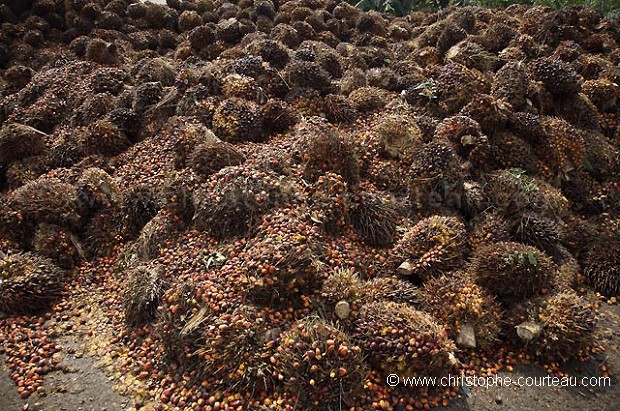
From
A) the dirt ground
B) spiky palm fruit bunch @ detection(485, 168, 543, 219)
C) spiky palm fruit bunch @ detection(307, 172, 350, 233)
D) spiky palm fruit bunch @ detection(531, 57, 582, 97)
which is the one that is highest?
spiky palm fruit bunch @ detection(531, 57, 582, 97)

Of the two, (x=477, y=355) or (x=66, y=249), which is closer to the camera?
(x=477, y=355)

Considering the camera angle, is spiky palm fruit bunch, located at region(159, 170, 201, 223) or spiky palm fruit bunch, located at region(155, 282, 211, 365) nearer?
spiky palm fruit bunch, located at region(155, 282, 211, 365)

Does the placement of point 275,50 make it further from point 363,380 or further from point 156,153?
point 363,380

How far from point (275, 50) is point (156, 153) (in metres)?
3.20

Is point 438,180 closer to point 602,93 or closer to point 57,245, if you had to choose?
point 602,93

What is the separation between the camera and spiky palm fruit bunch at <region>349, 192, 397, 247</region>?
573 cm

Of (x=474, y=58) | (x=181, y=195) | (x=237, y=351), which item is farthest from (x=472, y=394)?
(x=474, y=58)

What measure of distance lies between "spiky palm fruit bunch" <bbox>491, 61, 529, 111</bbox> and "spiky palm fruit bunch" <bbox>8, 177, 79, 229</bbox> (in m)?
6.82

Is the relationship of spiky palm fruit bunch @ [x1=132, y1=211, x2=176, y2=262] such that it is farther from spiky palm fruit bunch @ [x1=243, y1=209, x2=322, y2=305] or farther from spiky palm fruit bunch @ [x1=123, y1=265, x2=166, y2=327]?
spiky palm fruit bunch @ [x1=243, y1=209, x2=322, y2=305]

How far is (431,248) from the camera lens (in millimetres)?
5340

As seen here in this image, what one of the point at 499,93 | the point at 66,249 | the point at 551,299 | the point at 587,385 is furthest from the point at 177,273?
the point at 499,93

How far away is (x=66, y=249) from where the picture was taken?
6.13 metres

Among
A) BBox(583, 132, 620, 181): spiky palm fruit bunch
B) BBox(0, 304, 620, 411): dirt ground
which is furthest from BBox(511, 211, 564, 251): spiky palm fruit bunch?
BBox(583, 132, 620, 181): spiky palm fruit bunch

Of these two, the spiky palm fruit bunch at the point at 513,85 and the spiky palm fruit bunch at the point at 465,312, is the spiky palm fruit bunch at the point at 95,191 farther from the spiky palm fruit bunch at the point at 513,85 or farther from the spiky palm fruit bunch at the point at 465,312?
the spiky palm fruit bunch at the point at 513,85
